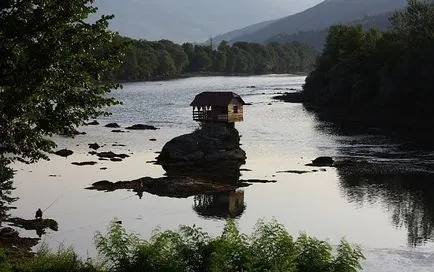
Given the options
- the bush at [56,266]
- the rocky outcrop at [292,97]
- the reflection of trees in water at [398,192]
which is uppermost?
the bush at [56,266]

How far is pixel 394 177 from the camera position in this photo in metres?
58.9

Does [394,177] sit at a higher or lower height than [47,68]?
lower

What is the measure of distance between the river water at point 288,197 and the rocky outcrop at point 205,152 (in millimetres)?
2090

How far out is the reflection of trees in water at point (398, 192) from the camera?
140ft

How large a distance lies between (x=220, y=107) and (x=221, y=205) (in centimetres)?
2713

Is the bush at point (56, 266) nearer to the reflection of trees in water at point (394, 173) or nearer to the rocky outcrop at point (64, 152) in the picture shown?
the reflection of trees in water at point (394, 173)

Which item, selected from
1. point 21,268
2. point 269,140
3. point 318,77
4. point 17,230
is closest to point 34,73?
point 21,268

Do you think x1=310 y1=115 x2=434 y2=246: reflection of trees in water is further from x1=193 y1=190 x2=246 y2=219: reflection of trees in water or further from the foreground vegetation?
the foreground vegetation

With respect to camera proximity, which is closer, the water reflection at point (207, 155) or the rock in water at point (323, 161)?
the water reflection at point (207, 155)

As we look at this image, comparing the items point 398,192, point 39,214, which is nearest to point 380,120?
point 398,192

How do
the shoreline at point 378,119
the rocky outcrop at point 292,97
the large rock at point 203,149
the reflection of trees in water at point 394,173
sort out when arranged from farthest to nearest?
1. the rocky outcrop at point 292,97
2. the shoreline at point 378,119
3. the large rock at point 203,149
4. the reflection of trees in water at point 394,173

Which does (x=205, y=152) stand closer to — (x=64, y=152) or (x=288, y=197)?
(x=64, y=152)

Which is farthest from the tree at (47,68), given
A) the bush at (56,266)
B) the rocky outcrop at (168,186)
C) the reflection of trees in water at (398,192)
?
the rocky outcrop at (168,186)

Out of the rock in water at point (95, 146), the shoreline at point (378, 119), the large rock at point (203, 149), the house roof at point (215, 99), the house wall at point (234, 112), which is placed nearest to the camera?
the large rock at point (203, 149)
